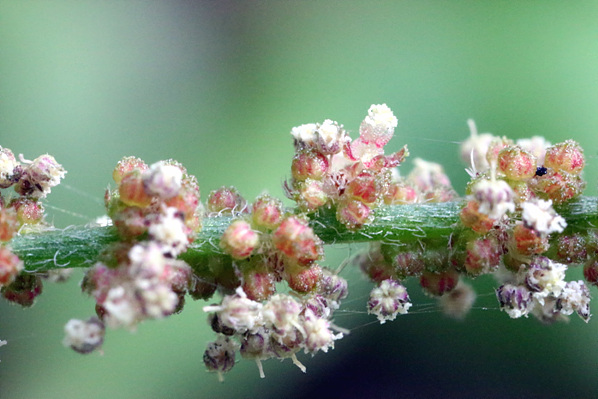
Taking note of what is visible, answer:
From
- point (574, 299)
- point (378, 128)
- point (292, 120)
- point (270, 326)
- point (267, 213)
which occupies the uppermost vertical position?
point (292, 120)

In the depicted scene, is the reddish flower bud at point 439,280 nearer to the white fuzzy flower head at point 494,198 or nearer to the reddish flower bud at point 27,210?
the white fuzzy flower head at point 494,198

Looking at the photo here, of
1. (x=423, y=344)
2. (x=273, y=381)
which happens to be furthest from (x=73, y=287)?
(x=423, y=344)

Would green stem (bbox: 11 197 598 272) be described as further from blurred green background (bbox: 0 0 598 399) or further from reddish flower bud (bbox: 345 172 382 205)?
blurred green background (bbox: 0 0 598 399)

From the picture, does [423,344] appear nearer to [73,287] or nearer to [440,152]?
[440,152]

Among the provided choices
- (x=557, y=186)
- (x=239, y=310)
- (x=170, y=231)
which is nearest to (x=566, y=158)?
(x=557, y=186)

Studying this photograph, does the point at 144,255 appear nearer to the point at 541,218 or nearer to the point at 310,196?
the point at 310,196

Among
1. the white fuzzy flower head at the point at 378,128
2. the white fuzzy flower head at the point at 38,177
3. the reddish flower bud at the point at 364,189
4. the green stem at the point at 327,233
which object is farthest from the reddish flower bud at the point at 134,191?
the white fuzzy flower head at the point at 378,128
